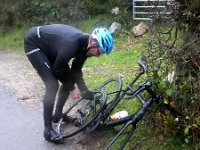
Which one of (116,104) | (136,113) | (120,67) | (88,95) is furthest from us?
(120,67)

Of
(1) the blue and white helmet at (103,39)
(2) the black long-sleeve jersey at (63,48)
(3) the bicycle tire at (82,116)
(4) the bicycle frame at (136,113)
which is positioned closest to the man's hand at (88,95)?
(3) the bicycle tire at (82,116)

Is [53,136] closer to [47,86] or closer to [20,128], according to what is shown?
[47,86]

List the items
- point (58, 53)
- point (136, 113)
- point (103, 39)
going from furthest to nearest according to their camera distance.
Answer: point (58, 53)
point (103, 39)
point (136, 113)

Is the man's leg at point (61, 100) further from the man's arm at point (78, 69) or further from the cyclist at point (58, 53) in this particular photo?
the man's arm at point (78, 69)

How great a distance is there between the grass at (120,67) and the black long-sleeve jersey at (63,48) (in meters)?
1.05

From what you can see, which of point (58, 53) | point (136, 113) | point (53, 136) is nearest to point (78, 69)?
point (58, 53)

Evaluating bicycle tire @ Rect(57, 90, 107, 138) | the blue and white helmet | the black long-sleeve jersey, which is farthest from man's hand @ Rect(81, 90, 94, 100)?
the blue and white helmet

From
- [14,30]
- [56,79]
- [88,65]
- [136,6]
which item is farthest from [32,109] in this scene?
[14,30]

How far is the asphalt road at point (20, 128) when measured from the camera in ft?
18.9

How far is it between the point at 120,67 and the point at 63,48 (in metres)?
4.08

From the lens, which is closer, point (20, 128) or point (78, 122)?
point (78, 122)

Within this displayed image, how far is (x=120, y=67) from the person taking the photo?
9.16 meters

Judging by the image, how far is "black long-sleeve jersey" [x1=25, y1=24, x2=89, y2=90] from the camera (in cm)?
521

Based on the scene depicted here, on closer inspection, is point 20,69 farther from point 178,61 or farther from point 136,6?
point 178,61
